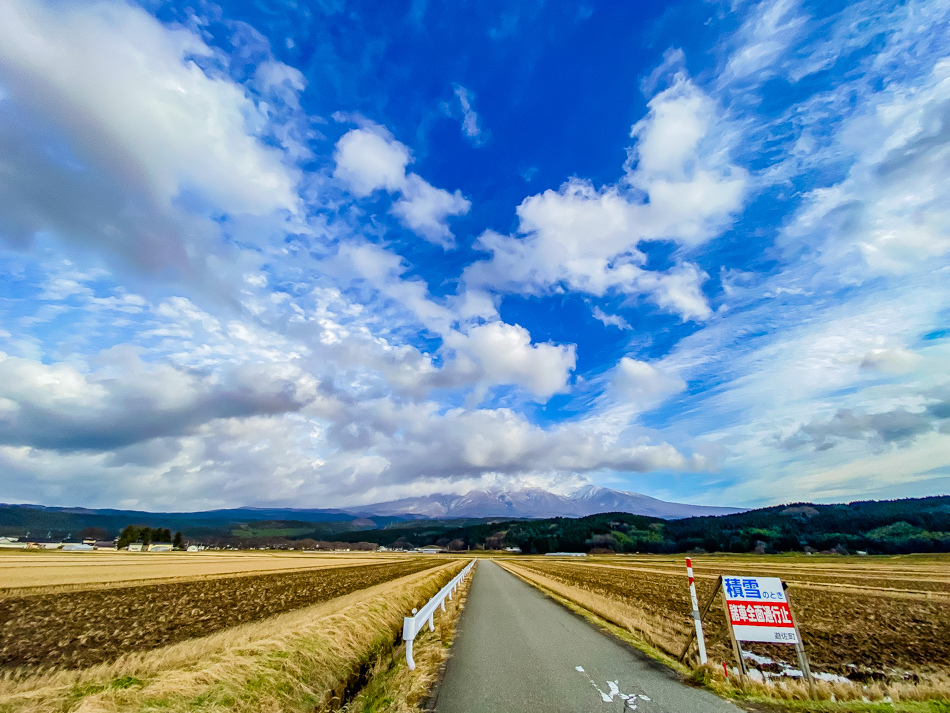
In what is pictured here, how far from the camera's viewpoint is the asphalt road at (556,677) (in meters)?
6.18

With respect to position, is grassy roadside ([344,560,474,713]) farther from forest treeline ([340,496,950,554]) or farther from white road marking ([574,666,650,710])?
forest treeline ([340,496,950,554])

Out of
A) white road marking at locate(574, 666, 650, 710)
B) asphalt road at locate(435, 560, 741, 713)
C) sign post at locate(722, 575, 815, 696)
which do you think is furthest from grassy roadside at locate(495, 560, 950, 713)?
white road marking at locate(574, 666, 650, 710)

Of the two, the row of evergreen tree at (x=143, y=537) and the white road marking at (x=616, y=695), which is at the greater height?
the row of evergreen tree at (x=143, y=537)

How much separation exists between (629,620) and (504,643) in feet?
17.3

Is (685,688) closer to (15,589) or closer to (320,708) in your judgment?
(320,708)

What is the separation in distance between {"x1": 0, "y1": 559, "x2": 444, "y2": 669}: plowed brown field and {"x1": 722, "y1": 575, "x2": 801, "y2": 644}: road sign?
14.9 m

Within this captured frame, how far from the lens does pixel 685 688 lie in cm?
694

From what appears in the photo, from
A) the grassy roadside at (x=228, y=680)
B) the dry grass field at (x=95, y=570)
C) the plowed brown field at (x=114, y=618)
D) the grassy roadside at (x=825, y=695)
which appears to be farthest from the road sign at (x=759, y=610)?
the dry grass field at (x=95, y=570)

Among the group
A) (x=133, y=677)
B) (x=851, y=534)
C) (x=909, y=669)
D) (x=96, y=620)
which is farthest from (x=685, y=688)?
(x=851, y=534)

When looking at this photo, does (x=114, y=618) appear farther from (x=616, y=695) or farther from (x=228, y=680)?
(x=616, y=695)

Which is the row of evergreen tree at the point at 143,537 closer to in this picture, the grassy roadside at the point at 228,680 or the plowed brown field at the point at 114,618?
the plowed brown field at the point at 114,618

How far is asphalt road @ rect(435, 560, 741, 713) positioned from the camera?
618 cm

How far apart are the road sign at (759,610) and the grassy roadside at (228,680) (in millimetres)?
7464

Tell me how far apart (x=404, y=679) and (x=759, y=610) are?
685 centimetres
